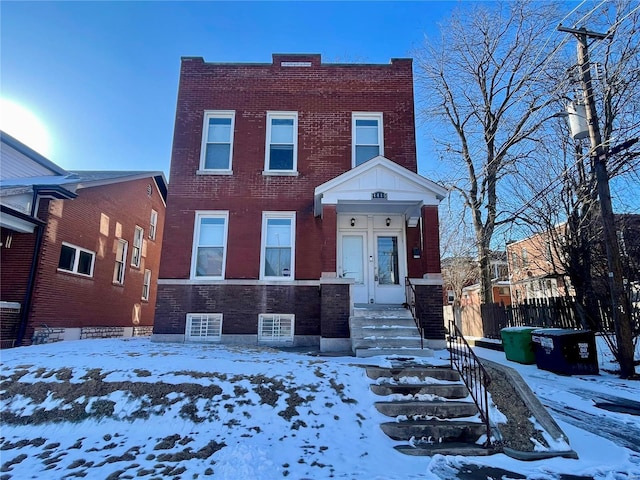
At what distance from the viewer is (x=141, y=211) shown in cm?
1728

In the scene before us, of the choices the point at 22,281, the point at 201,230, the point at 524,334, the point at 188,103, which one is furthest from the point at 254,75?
the point at 524,334

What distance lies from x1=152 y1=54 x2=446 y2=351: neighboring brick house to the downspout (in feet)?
12.3

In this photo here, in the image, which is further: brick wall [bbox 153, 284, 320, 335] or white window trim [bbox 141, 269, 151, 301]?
white window trim [bbox 141, 269, 151, 301]

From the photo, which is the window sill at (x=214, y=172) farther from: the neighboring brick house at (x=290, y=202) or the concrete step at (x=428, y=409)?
the concrete step at (x=428, y=409)

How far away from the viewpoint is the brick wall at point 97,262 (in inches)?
426

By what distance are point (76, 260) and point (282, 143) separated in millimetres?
8168

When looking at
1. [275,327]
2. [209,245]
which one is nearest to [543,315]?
[275,327]

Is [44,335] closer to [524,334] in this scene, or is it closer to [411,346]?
[411,346]

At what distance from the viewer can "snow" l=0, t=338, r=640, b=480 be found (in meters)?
3.75

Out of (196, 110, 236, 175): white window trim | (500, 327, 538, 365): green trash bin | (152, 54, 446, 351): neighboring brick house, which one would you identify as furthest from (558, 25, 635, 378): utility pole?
(196, 110, 236, 175): white window trim

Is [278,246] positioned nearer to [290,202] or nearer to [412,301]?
[290,202]

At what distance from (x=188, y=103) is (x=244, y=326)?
23.4 ft

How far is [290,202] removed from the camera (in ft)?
34.6

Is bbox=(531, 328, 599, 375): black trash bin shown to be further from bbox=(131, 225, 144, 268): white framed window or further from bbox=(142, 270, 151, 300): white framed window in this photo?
bbox=(142, 270, 151, 300): white framed window
